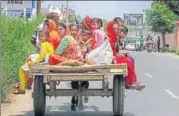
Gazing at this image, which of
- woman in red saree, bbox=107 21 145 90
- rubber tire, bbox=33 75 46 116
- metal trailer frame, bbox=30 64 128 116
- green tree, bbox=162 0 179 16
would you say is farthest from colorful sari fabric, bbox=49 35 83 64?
green tree, bbox=162 0 179 16

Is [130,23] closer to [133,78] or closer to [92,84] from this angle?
[92,84]

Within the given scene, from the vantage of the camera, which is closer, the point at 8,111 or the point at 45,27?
the point at 45,27

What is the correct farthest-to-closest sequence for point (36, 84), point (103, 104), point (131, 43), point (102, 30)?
point (131, 43), point (103, 104), point (102, 30), point (36, 84)

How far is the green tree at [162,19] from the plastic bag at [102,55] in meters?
51.7

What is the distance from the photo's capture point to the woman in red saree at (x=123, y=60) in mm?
10930

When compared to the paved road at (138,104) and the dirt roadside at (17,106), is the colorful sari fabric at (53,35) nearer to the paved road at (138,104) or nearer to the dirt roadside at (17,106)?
the paved road at (138,104)

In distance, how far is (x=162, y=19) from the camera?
62125 mm

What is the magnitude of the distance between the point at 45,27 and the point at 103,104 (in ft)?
11.0

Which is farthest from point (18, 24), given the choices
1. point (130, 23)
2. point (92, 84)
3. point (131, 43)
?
point (130, 23)

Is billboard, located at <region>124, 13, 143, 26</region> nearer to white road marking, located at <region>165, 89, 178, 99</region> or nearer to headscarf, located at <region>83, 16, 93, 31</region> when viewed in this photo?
white road marking, located at <region>165, 89, 178, 99</region>

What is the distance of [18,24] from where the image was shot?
18594 millimetres

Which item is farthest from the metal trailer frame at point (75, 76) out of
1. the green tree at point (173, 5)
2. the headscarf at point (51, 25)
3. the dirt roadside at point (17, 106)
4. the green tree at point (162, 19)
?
the green tree at point (173, 5)

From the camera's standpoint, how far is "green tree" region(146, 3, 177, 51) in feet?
204

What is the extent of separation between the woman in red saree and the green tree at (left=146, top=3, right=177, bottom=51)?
51.1 metres
